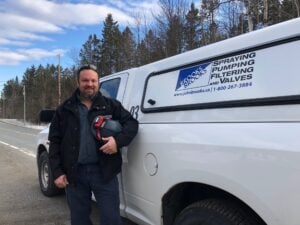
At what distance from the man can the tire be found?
2762 mm

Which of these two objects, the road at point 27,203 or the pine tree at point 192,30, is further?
the pine tree at point 192,30

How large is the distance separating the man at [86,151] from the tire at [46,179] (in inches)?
109

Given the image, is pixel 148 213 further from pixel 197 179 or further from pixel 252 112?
pixel 252 112

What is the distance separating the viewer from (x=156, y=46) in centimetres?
3117

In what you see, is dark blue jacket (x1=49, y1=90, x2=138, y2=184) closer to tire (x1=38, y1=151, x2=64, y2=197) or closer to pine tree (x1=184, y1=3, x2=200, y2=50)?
tire (x1=38, y1=151, x2=64, y2=197)

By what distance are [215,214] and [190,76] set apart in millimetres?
1093

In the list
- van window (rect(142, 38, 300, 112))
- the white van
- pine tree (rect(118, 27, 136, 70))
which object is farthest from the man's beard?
pine tree (rect(118, 27, 136, 70))

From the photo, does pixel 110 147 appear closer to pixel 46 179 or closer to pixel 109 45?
pixel 46 179

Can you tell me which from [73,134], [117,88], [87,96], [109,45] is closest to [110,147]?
[73,134]

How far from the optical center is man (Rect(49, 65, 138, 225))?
3.97 m

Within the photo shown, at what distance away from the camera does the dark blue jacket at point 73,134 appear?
13.0 feet

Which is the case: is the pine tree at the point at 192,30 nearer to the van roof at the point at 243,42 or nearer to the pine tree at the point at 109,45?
the pine tree at the point at 109,45

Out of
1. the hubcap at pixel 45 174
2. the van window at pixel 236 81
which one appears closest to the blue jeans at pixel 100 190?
the van window at pixel 236 81

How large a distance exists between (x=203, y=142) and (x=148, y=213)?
3.71ft
